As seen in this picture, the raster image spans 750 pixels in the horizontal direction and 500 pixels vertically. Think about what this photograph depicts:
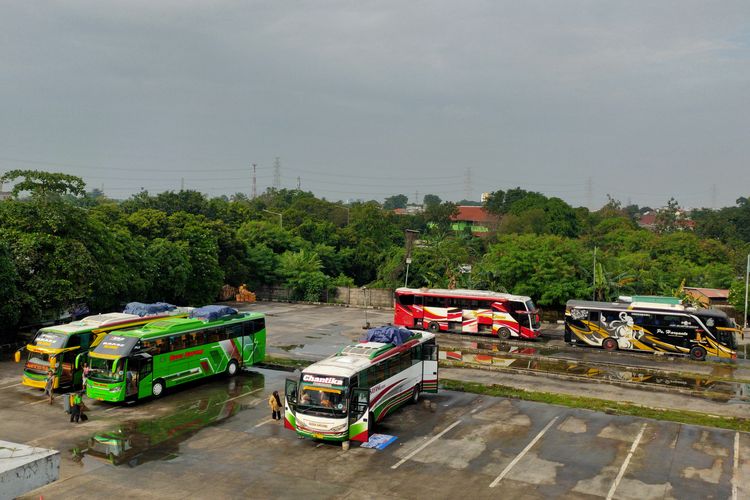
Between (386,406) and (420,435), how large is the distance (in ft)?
5.29

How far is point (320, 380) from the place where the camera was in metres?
18.6

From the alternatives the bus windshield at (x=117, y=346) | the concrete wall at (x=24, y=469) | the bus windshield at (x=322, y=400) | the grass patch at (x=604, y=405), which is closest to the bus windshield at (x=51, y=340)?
the bus windshield at (x=117, y=346)

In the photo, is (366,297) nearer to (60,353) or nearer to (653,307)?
(653,307)

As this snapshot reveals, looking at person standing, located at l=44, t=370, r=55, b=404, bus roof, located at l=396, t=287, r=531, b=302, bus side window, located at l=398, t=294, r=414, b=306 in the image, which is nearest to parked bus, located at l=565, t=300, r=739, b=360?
bus roof, located at l=396, t=287, r=531, b=302

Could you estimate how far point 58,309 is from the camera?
3522cm

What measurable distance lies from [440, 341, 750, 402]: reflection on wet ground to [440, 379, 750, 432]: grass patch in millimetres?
4039

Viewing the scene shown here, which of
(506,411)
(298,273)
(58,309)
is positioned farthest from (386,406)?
(298,273)

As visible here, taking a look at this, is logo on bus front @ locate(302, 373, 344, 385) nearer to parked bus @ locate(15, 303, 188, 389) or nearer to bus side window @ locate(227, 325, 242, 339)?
bus side window @ locate(227, 325, 242, 339)

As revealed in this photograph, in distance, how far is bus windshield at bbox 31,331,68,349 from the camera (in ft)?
78.7

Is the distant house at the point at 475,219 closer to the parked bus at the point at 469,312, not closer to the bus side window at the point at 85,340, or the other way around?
the parked bus at the point at 469,312

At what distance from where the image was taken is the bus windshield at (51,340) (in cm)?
2400

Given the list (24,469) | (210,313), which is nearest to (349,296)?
(210,313)

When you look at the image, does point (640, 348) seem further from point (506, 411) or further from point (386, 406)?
point (386, 406)

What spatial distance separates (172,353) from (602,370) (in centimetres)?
1923
